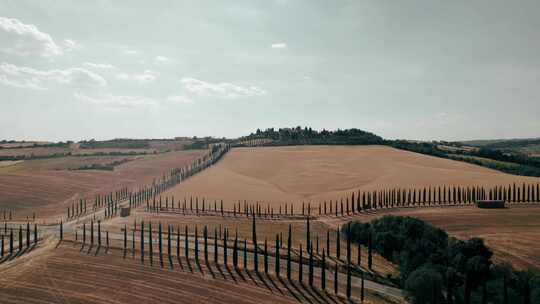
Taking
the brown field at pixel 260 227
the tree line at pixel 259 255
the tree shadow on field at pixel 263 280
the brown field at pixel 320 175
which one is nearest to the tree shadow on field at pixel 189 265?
the tree line at pixel 259 255

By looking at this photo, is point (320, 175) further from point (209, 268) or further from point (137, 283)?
point (137, 283)

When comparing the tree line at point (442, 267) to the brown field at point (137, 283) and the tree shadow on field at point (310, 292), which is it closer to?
the brown field at point (137, 283)

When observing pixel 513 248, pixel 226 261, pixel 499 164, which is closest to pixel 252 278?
pixel 226 261

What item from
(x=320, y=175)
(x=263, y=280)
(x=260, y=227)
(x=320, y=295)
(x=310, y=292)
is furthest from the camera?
(x=320, y=175)

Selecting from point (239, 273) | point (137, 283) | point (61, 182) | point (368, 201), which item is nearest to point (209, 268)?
point (239, 273)

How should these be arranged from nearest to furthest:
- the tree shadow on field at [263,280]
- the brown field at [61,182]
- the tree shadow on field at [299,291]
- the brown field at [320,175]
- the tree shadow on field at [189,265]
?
the tree shadow on field at [299,291] → the tree shadow on field at [263,280] → the tree shadow on field at [189,265] → the brown field at [61,182] → the brown field at [320,175]

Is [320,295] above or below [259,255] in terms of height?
below
